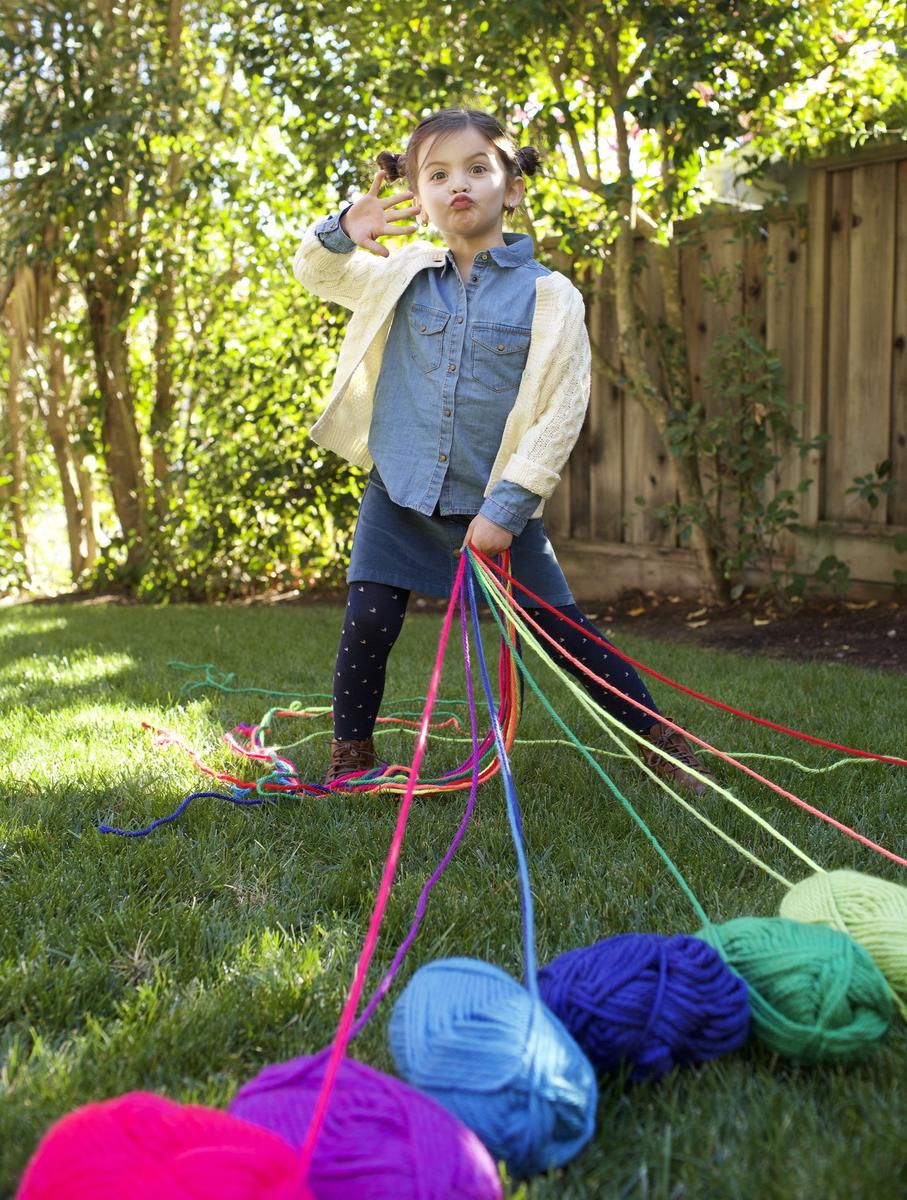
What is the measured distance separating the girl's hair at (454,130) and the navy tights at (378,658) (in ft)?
2.71

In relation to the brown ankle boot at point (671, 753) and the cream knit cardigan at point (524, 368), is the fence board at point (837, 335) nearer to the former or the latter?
the brown ankle boot at point (671, 753)

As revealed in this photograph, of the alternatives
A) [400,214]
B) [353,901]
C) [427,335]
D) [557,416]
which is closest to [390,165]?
[400,214]

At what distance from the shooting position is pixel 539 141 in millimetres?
4293

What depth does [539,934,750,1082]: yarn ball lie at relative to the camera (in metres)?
1.21

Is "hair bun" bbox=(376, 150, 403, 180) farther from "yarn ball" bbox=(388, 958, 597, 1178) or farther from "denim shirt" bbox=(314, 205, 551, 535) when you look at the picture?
"yarn ball" bbox=(388, 958, 597, 1178)

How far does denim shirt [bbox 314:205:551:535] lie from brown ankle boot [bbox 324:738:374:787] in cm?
51

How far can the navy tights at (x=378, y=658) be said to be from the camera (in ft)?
7.64

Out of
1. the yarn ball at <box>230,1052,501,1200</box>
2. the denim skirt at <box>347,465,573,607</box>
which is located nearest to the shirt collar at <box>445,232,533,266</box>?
the denim skirt at <box>347,465,573,607</box>

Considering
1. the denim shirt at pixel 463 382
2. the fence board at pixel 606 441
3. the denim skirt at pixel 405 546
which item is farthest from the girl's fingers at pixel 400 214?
the fence board at pixel 606 441

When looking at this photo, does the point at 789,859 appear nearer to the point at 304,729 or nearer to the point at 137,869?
the point at 137,869

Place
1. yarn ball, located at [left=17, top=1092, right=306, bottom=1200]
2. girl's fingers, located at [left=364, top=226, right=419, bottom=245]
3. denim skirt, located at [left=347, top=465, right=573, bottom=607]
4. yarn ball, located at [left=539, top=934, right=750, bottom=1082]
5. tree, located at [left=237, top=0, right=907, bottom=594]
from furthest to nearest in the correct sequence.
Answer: tree, located at [left=237, top=0, right=907, bottom=594] → denim skirt, located at [left=347, top=465, right=573, bottom=607] → girl's fingers, located at [left=364, top=226, right=419, bottom=245] → yarn ball, located at [left=539, top=934, right=750, bottom=1082] → yarn ball, located at [left=17, top=1092, right=306, bottom=1200]

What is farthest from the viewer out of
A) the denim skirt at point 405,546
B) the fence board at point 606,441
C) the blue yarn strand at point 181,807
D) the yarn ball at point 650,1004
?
the fence board at point 606,441

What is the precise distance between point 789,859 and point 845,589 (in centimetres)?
237

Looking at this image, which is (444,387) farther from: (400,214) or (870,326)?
(870,326)
